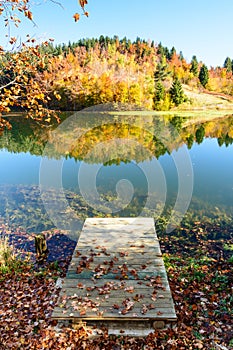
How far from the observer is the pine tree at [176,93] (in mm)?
64438

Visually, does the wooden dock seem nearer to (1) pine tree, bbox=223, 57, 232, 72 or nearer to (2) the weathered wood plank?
(2) the weathered wood plank

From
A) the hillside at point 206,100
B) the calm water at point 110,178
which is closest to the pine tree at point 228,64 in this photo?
the hillside at point 206,100

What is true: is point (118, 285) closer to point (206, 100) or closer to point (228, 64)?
point (206, 100)

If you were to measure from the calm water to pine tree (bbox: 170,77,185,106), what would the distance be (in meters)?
35.3

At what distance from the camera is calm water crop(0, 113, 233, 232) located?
42.2 ft

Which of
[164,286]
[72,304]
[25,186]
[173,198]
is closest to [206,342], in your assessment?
[164,286]

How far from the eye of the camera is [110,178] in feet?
58.3

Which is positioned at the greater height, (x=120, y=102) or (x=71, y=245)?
(x=120, y=102)

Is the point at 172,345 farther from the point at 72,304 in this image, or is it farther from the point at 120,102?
the point at 120,102

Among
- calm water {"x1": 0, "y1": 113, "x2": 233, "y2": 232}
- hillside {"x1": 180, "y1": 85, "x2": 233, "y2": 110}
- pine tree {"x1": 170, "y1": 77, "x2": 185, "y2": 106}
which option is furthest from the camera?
hillside {"x1": 180, "y1": 85, "x2": 233, "y2": 110}

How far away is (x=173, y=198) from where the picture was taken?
14055 mm

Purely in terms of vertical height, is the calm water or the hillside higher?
the hillside

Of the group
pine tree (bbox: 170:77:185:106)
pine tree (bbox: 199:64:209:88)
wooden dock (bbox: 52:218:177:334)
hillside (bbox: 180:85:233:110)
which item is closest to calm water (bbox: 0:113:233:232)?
wooden dock (bbox: 52:218:177:334)

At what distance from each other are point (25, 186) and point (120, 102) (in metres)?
48.4
